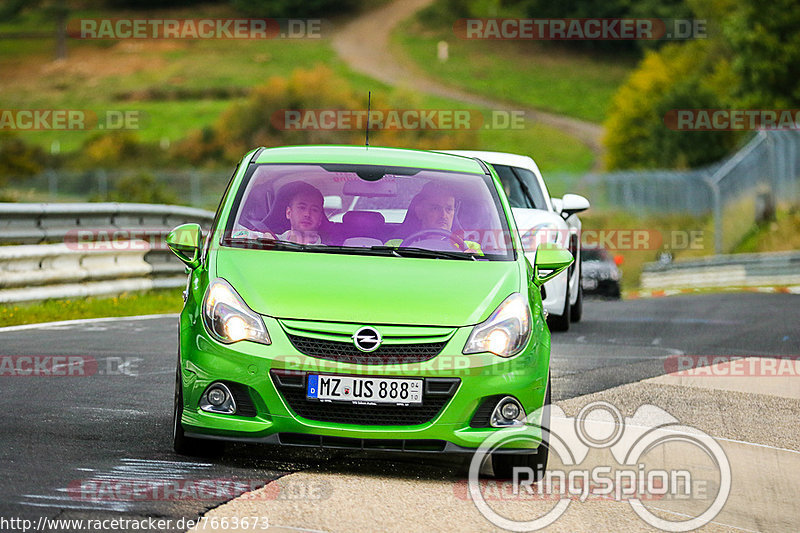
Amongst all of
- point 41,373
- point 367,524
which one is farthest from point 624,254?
point 367,524

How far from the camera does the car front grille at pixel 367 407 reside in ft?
21.4

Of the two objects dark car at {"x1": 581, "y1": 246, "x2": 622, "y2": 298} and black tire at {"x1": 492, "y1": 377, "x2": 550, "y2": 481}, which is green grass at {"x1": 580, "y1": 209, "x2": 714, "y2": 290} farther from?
black tire at {"x1": 492, "y1": 377, "x2": 550, "y2": 481}

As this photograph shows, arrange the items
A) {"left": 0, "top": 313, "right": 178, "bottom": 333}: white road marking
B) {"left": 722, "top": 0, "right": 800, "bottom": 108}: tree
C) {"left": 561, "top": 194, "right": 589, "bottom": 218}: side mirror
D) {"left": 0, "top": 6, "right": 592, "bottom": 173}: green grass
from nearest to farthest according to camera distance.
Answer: {"left": 0, "top": 313, "right": 178, "bottom": 333}: white road marking → {"left": 561, "top": 194, "right": 589, "bottom": 218}: side mirror → {"left": 722, "top": 0, "right": 800, "bottom": 108}: tree → {"left": 0, "top": 6, "right": 592, "bottom": 173}: green grass

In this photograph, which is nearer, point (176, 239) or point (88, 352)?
point (176, 239)

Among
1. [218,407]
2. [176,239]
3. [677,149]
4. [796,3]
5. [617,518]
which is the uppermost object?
[796,3]

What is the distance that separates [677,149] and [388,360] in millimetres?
74030

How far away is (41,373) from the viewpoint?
9.97 meters

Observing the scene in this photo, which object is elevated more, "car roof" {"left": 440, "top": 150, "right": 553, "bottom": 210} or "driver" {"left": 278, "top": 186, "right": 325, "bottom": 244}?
"car roof" {"left": 440, "top": 150, "right": 553, "bottom": 210}

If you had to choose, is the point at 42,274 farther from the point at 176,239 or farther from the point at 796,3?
the point at 796,3

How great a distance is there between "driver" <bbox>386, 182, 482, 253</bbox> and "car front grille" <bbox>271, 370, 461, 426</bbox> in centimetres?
113

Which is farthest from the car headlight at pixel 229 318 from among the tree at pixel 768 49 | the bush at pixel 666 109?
the bush at pixel 666 109

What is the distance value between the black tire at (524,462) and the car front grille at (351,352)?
0.68 m

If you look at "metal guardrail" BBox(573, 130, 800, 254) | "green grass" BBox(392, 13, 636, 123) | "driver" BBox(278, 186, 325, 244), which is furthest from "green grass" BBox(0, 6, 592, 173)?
"driver" BBox(278, 186, 325, 244)

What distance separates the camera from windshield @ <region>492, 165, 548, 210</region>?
1399cm
